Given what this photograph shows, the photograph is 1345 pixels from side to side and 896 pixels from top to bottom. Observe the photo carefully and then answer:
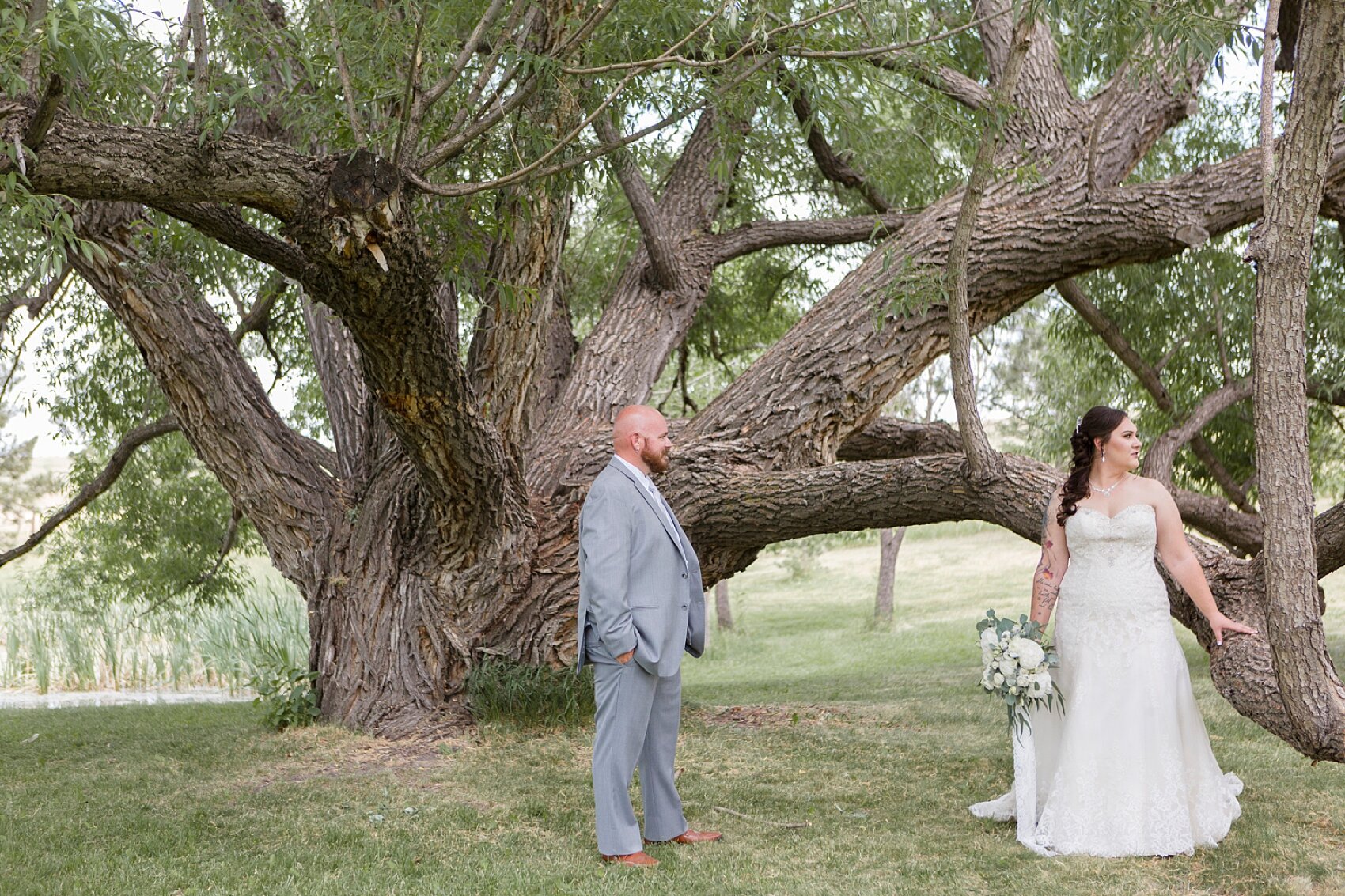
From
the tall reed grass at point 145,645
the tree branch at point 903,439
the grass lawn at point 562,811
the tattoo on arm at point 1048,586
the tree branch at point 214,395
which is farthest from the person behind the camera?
the tall reed grass at point 145,645

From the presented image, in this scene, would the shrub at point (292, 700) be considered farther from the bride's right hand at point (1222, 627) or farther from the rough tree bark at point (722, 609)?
the rough tree bark at point (722, 609)

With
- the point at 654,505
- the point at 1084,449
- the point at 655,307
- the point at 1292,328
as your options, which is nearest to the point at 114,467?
the point at 655,307

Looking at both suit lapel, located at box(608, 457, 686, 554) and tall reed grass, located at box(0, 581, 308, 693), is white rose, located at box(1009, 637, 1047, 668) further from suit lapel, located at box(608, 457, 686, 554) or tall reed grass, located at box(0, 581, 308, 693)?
tall reed grass, located at box(0, 581, 308, 693)

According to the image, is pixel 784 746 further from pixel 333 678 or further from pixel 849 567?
pixel 849 567

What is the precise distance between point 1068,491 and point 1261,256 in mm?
1704

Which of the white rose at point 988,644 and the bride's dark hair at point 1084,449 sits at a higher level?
the bride's dark hair at point 1084,449

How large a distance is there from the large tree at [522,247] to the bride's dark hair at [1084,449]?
1.15 metres

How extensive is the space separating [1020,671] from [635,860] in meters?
1.94

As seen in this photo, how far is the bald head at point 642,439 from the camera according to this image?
18.2ft

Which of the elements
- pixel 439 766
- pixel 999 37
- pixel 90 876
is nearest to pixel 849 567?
pixel 999 37

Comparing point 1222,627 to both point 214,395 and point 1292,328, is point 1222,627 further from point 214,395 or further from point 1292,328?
point 214,395

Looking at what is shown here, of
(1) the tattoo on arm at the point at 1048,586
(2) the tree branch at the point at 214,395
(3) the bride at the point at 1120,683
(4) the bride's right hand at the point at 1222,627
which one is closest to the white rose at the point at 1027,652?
(3) the bride at the point at 1120,683

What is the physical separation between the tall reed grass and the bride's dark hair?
10.6m

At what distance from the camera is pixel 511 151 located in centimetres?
716
